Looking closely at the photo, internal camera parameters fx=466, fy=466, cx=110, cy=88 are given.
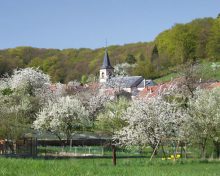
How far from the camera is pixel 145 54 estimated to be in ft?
510

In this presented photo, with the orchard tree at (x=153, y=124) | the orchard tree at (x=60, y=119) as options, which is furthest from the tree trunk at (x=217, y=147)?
the orchard tree at (x=60, y=119)

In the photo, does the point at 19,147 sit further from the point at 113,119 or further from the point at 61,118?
the point at 113,119

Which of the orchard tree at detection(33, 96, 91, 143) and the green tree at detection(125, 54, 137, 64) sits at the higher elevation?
the green tree at detection(125, 54, 137, 64)

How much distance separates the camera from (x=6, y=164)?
17688 millimetres

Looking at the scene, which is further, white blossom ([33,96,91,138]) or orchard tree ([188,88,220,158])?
white blossom ([33,96,91,138])

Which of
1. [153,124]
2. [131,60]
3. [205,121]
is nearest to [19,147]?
[153,124]

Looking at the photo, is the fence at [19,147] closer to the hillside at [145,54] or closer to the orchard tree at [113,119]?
the orchard tree at [113,119]

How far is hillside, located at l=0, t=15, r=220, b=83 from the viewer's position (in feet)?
405

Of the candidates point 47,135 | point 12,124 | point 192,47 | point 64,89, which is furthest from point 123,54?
point 12,124

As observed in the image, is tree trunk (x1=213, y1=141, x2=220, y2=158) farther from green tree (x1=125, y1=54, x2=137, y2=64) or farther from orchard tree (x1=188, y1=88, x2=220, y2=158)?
green tree (x1=125, y1=54, x2=137, y2=64)

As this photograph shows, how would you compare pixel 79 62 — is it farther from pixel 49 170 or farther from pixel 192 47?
pixel 49 170

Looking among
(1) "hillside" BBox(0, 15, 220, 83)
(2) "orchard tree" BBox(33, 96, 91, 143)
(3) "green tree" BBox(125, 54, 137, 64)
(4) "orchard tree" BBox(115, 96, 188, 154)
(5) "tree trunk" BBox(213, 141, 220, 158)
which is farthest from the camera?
(3) "green tree" BBox(125, 54, 137, 64)

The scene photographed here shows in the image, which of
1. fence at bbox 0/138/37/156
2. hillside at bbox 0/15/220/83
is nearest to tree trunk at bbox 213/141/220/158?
fence at bbox 0/138/37/156

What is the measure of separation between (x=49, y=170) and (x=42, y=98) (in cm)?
5394
